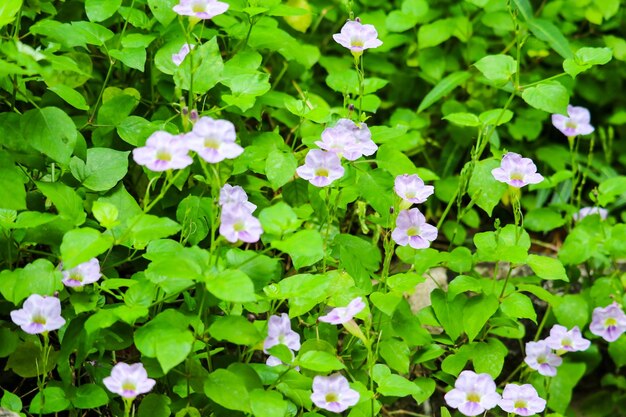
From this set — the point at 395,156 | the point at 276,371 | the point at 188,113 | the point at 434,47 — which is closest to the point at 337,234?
the point at 395,156

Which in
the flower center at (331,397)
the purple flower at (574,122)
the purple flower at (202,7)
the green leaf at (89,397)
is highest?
the purple flower at (202,7)

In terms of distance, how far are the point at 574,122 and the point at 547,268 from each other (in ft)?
2.36

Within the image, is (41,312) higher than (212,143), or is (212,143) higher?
(212,143)

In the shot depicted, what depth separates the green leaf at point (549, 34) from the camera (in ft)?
8.28

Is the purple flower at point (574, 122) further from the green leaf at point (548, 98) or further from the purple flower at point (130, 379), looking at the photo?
the purple flower at point (130, 379)

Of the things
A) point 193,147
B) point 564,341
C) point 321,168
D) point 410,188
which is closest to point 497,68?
point 410,188

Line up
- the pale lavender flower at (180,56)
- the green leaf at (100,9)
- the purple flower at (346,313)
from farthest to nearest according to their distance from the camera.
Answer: the green leaf at (100,9)
the pale lavender flower at (180,56)
the purple flower at (346,313)

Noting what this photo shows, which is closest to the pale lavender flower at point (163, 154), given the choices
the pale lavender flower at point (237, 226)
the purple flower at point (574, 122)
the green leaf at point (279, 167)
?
the pale lavender flower at point (237, 226)

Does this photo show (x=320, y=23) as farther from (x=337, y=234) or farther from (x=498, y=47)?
(x=337, y=234)

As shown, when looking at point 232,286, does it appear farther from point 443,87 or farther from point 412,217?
point 443,87

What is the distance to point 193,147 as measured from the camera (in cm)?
134

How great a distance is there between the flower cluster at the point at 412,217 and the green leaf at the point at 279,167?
0.74 feet

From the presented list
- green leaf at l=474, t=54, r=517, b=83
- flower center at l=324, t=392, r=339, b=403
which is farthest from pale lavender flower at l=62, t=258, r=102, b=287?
green leaf at l=474, t=54, r=517, b=83

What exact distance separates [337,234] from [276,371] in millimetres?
445
